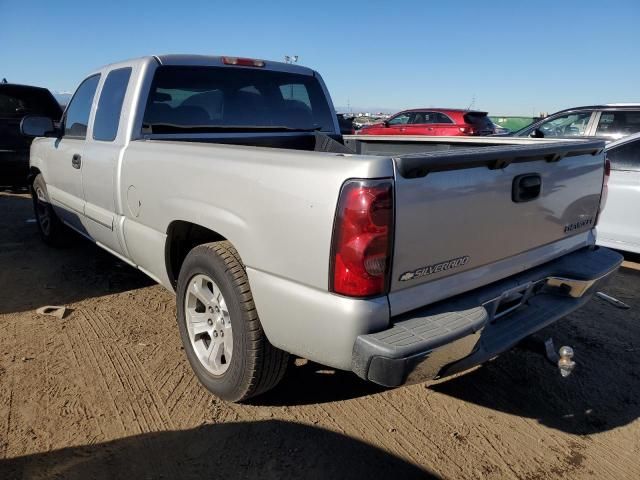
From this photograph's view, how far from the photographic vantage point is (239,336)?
238 centimetres

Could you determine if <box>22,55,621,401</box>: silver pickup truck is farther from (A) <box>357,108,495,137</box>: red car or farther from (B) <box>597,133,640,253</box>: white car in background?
(A) <box>357,108,495,137</box>: red car

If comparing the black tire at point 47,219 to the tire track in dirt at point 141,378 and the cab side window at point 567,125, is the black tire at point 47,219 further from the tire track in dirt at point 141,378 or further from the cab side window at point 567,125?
the cab side window at point 567,125

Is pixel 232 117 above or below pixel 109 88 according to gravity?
below

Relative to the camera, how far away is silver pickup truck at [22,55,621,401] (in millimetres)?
1877

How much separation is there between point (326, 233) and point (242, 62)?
2.43 metres

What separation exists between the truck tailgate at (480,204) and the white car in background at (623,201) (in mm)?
2807

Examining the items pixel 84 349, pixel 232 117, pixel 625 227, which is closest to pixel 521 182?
pixel 232 117

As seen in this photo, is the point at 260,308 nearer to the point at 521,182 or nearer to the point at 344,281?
the point at 344,281

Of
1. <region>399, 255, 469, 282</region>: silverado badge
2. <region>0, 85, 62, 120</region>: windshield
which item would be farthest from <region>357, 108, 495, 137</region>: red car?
<region>399, 255, 469, 282</region>: silverado badge

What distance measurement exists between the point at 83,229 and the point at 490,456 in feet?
12.2

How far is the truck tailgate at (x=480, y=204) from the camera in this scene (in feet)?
6.25

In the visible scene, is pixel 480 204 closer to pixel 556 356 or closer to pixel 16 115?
pixel 556 356

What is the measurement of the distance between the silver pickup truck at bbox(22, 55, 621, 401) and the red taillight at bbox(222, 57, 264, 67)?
10mm

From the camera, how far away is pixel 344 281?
1885 mm
